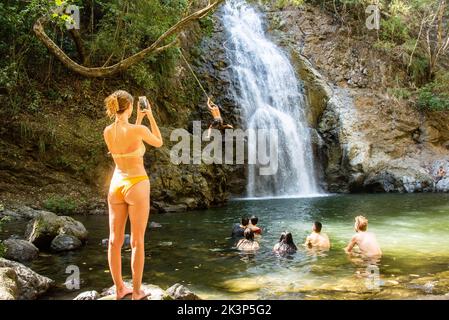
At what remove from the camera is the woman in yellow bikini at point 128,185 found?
3.97 meters

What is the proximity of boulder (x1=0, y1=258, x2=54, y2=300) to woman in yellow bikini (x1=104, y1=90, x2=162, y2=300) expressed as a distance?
2.04 metres

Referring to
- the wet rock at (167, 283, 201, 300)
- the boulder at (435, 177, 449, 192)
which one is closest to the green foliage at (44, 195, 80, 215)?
the wet rock at (167, 283, 201, 300)

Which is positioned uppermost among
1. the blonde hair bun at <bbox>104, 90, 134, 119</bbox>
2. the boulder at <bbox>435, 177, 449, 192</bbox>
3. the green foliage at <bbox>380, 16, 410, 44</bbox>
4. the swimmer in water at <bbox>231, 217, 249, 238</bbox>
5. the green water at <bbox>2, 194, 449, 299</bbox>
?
the green foliage at <bbox>380, 16, 410, 44</bbox>

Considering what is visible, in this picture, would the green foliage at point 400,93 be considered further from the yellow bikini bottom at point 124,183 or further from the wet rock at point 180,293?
the yellow bikini bottom at point 124,183

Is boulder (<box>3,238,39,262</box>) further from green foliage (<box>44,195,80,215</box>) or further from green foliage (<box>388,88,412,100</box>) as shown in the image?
green foliage (<box>388,88,412,100</box>)

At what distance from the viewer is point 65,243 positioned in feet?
27.8

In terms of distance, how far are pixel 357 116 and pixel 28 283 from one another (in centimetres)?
2063

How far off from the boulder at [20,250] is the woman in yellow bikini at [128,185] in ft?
14.1

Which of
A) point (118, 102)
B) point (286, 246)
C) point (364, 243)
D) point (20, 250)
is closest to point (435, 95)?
point (364, 243)

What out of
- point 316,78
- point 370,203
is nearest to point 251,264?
point 370,203

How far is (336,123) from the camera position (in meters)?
22.8

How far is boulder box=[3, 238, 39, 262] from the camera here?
24.8ft

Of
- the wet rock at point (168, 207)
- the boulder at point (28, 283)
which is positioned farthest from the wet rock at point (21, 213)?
the boulder at point (28, 283)

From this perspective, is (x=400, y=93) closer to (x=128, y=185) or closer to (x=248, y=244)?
(x=248, y=244)
